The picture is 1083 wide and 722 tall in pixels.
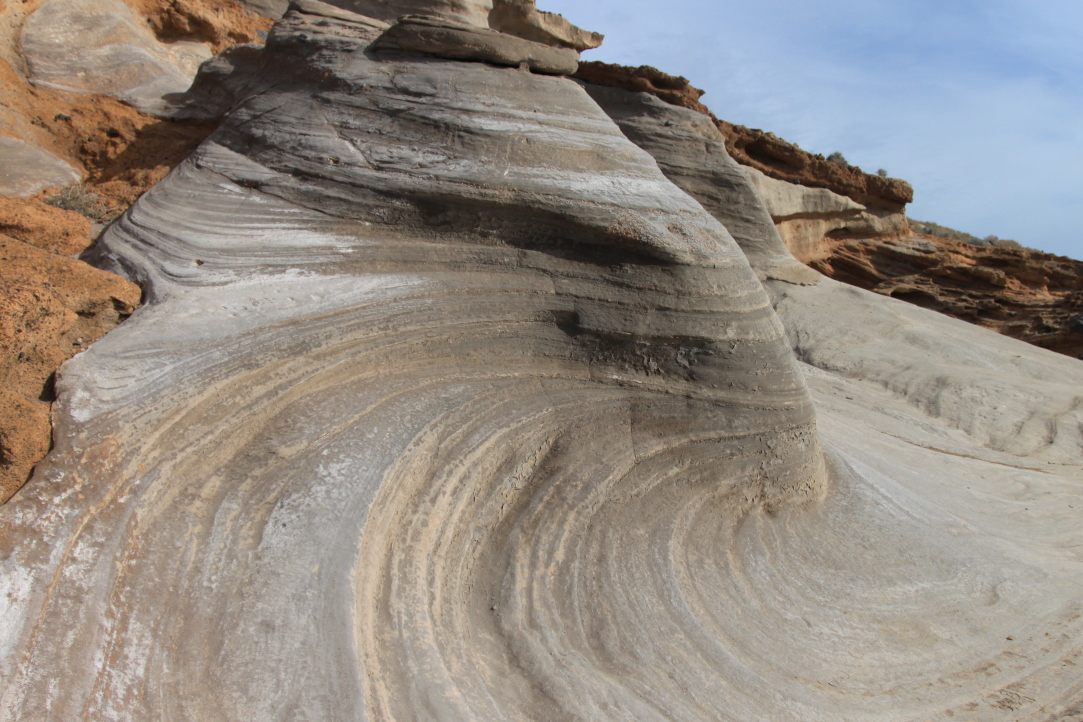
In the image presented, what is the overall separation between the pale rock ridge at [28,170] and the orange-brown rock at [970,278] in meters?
11.5

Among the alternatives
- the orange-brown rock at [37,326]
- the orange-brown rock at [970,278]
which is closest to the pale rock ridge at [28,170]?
the orange-brown rock at [37,326]

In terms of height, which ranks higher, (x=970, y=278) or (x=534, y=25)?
(x=534, y=25)

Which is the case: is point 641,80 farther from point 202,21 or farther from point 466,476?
point 466,476

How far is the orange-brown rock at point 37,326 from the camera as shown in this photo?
2.00m

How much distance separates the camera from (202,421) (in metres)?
2.36

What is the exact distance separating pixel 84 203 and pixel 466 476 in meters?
3.71

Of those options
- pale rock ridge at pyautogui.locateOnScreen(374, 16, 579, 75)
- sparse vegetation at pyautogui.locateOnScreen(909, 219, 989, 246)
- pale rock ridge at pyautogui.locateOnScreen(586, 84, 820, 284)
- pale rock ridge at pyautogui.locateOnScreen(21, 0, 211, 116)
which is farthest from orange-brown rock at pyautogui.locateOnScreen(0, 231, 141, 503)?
sparse vegetation at pyautogui.locateOnScreen(909, 219, 989, 246)

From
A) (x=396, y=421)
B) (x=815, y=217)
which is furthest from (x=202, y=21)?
(x=815, y=217)

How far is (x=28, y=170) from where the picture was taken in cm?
497

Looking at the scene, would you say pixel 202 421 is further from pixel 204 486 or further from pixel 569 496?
pixel 569 496

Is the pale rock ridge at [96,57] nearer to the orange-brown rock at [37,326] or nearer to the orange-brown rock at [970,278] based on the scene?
the orange-brown rock at [37,326]

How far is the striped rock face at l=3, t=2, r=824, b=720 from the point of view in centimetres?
189

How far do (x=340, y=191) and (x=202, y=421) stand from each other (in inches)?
64.2

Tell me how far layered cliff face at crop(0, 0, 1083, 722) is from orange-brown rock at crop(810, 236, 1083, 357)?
8.67 metres
